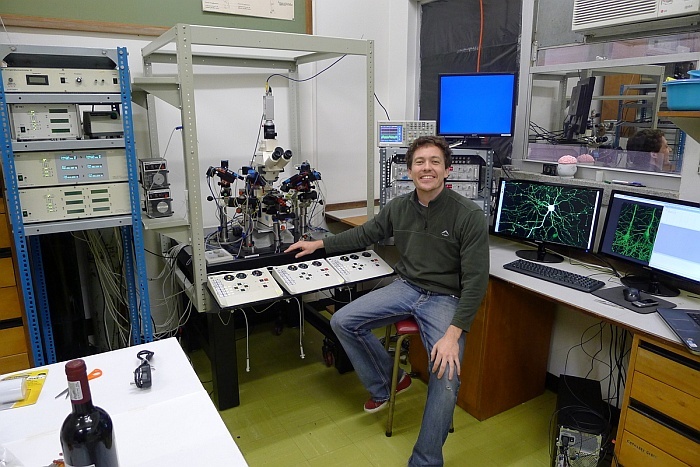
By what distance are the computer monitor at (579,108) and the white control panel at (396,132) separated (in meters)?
0.77

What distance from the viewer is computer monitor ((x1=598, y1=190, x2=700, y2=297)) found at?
188 cm

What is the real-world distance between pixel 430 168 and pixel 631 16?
1.07 m

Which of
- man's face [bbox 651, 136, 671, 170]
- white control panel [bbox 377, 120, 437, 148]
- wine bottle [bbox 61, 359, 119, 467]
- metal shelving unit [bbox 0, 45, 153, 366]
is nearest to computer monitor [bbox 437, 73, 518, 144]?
white control panel [bbox 377, 120, 437, 148]

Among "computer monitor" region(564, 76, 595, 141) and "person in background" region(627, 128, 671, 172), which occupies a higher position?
"computer monitor" region(564, 76, 595, 141)

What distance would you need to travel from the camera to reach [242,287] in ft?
7.34

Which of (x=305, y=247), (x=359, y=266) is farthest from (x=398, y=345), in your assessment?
(x=305, y=247)

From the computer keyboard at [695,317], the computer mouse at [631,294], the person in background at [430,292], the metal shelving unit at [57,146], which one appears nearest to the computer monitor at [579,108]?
the person in background at [430,292]

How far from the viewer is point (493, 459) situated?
2.15 metres

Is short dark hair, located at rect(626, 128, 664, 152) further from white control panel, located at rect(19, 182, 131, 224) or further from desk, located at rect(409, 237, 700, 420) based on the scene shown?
white control panel, located at rect(19, 182, 131, 224)

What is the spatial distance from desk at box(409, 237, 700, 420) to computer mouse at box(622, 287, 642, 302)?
0.14 meters

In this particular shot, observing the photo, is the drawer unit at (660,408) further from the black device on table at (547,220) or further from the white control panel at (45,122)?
the white control panel at (45,122)

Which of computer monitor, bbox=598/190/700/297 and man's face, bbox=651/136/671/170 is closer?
computer monitor, bbox=598/190/700/297

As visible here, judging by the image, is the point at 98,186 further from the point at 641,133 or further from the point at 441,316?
the point at 641,133

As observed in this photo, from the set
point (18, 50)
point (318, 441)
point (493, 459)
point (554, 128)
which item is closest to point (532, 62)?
point (554, 128)
